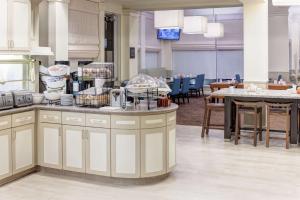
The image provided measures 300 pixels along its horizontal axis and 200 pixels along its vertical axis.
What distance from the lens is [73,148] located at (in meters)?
5.36

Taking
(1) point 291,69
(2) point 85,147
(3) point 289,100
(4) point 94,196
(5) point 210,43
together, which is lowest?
(4) point 94,196

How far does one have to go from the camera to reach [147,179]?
5188 mm

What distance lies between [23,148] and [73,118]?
2.61 ft

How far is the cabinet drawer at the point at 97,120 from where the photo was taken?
510cm

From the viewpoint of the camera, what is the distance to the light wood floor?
4.77 metres

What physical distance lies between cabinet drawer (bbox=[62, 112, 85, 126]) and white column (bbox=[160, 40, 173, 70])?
41.4ft

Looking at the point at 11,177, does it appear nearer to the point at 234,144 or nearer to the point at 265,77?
the point at 234,144

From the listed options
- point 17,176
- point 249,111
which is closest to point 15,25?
point 17,176

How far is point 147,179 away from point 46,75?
2151mm

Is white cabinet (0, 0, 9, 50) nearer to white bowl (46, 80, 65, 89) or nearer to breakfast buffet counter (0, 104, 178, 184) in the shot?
white bowl (46, 80, 65, 89)

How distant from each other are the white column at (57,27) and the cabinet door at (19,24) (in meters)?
1.42

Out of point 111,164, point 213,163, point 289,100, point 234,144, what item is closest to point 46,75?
point 111,164

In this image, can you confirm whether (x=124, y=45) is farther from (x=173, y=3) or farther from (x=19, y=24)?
(x=19, y=24)

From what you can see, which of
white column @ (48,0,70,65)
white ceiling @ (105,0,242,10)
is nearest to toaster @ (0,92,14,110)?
white column @ (48,0,70,65)
